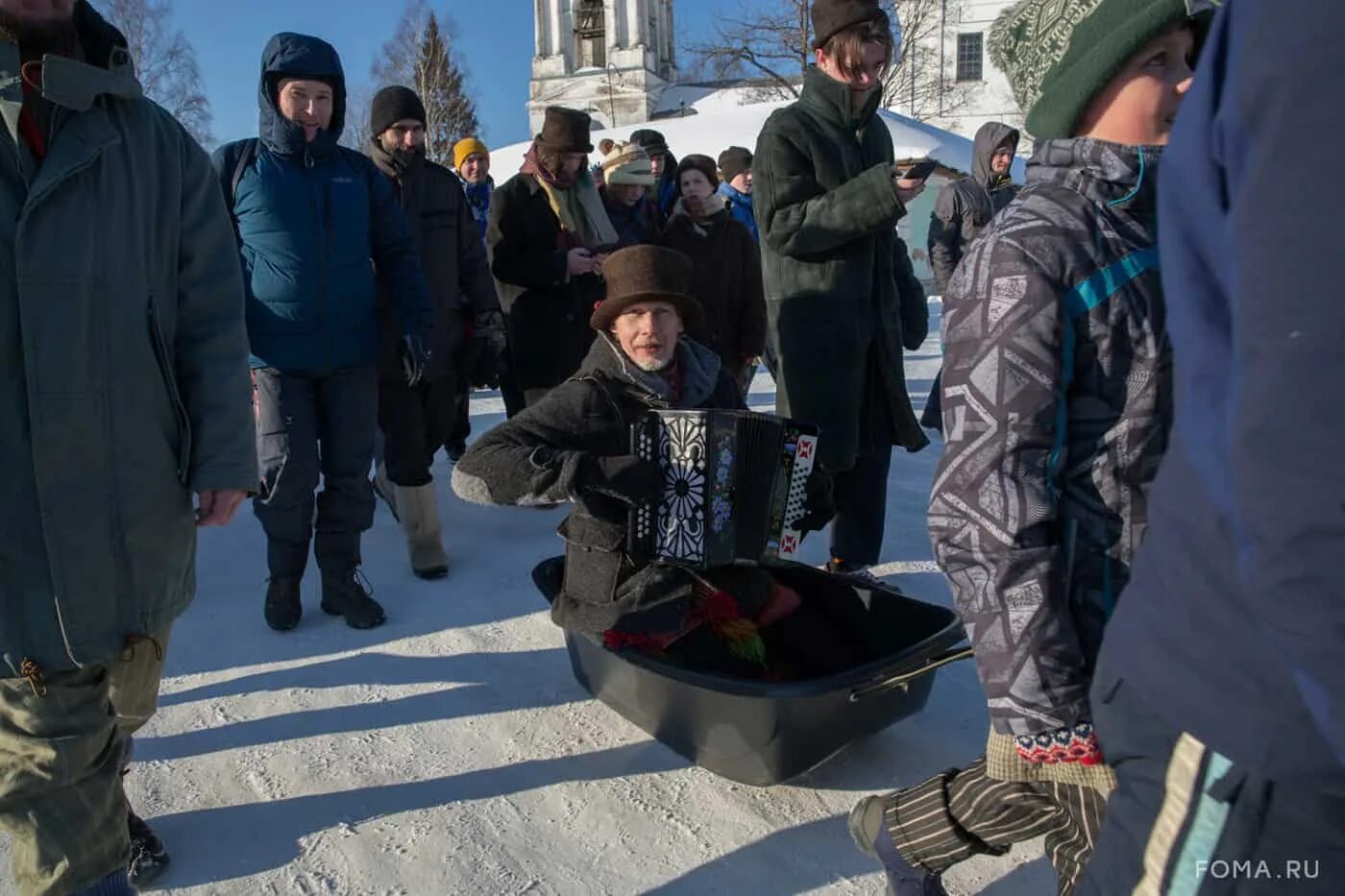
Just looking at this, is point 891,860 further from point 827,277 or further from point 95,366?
point 827,277

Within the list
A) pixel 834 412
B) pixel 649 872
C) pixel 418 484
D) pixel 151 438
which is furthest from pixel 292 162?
pixel 649 872

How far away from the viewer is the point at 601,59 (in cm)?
4447

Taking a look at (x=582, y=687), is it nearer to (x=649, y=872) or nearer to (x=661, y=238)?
(x=649, y=872)

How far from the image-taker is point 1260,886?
0.97 m

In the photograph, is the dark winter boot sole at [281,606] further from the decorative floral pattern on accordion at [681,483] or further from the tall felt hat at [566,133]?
the tall felt hat at [566,133]

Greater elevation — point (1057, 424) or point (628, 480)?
point (1057, 424)

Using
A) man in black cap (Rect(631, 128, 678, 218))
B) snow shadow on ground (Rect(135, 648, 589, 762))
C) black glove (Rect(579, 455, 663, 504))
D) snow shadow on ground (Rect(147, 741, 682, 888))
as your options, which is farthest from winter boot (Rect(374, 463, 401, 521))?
man in black cap (Rect(631, 128, 678, 218))

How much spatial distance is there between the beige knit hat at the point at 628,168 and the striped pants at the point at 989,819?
11.8 feet

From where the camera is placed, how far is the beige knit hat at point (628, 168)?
487 cm

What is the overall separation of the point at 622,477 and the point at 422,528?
71.9 inches

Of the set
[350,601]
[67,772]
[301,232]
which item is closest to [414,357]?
[301,232]

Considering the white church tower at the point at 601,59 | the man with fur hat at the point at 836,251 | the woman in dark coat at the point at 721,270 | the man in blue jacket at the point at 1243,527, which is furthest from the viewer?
the white church tower at the point at 601,59

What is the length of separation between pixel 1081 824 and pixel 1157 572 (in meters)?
0.71

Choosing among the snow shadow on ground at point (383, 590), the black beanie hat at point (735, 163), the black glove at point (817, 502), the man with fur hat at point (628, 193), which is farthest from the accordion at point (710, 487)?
the black beanie hat at point (735, 163)
